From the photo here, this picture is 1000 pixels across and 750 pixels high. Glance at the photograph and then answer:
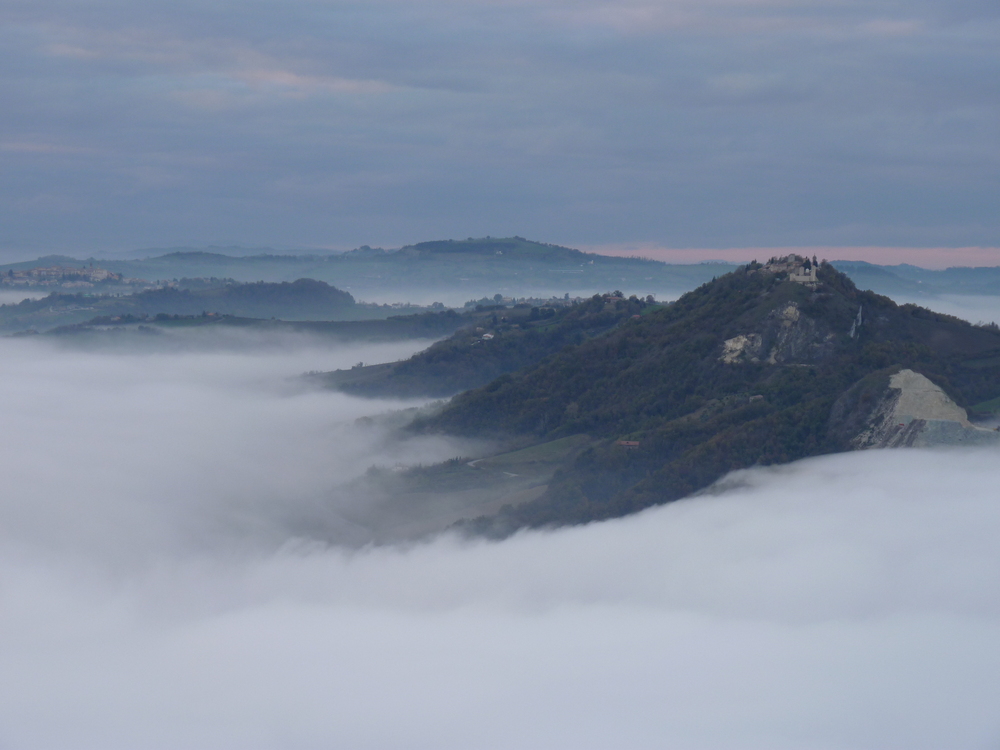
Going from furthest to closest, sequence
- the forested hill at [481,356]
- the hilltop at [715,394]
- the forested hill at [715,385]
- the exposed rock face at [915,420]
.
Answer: the forested hill at [481,356] → the forested hill at [715,385] → the hilltop at [715,394] → the exposed rock face at [915,420]

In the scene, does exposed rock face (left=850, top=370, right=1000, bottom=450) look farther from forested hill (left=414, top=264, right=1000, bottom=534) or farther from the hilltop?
forested hill (left=414, top=264, right=1000, bottom=534)

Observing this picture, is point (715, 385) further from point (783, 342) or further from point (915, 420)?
point (915, 420)

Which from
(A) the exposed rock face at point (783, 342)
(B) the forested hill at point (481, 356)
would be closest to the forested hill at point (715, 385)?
(A) the exposed rock face at point (783, 342)

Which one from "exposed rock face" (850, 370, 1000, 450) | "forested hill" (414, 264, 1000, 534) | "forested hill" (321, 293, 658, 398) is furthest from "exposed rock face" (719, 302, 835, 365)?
"forested hill" (321, 293, 658, 398)

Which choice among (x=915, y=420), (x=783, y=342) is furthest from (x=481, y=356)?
(x=915, y=420)

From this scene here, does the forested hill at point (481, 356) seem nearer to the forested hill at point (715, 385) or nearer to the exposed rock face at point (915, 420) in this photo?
the forested hill at point (715, 385)

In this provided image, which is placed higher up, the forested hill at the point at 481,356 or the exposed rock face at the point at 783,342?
the exposed rock face at the point at 783,342

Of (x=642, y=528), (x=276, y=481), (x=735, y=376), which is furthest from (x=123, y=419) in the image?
(x=642, y=528)
